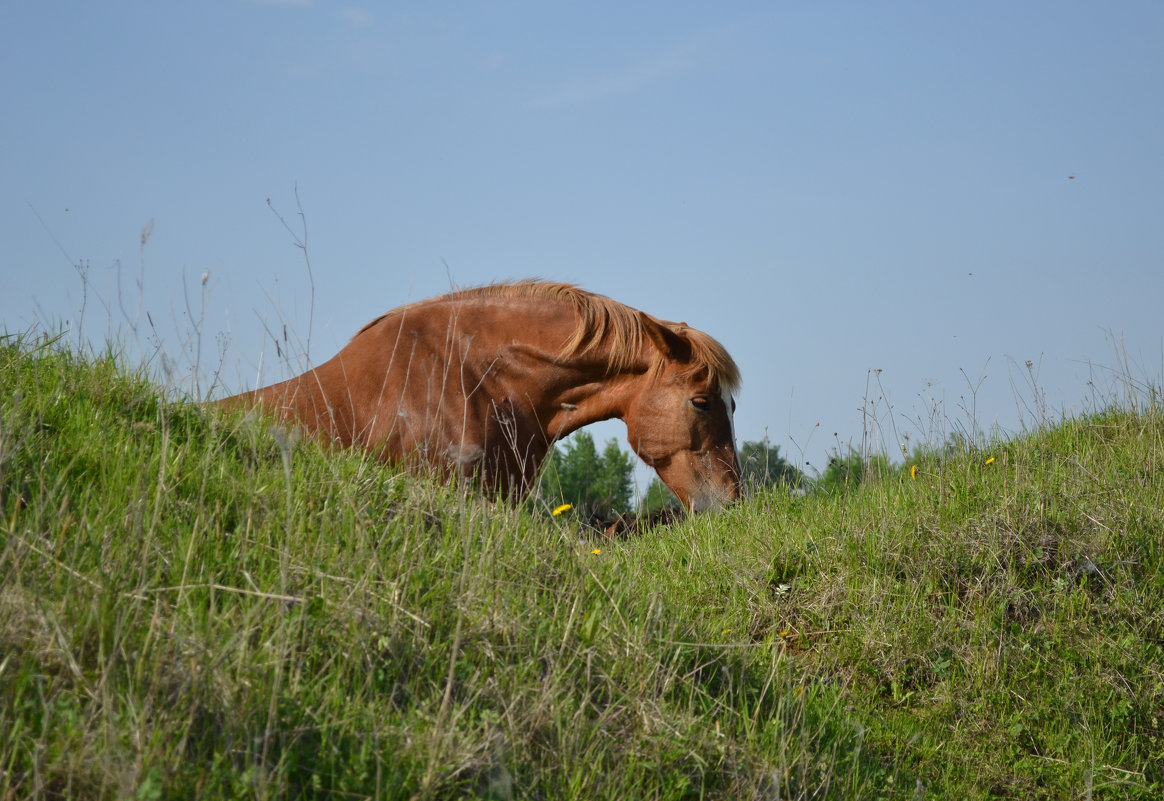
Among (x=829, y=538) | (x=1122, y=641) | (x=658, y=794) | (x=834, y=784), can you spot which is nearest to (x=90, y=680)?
(x=658, y=794)

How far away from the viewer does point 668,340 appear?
271 inches

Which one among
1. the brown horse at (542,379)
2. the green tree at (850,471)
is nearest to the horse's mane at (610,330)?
the brown horse at (542,379)

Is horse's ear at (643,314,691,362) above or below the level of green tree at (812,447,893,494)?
above

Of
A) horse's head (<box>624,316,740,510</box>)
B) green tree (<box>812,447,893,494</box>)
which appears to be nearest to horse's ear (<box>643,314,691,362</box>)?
horse's head (<box>624,316,740,510</box>)

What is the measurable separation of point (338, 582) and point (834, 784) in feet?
6.69

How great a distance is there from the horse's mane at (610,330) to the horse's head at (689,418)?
0.01 m

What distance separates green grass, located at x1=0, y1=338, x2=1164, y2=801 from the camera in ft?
8.32

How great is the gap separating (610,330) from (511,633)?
3.90 meters

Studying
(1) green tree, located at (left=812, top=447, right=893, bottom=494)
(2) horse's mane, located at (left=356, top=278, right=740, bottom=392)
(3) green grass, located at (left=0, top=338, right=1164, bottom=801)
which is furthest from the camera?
(2) horse's mane, located at (left=356, top=278, right=740, bottom=392)

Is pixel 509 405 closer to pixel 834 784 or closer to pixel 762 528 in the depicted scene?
pixel 762 528

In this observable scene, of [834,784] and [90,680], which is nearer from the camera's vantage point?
[90,680]

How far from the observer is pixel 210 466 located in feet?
12.5

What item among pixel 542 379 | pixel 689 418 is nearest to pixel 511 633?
pixel 542 379

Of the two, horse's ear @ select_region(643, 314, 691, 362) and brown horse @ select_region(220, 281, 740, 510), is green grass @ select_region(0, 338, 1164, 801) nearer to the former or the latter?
brown horse @ select_region(220, 281, 740, 510)
